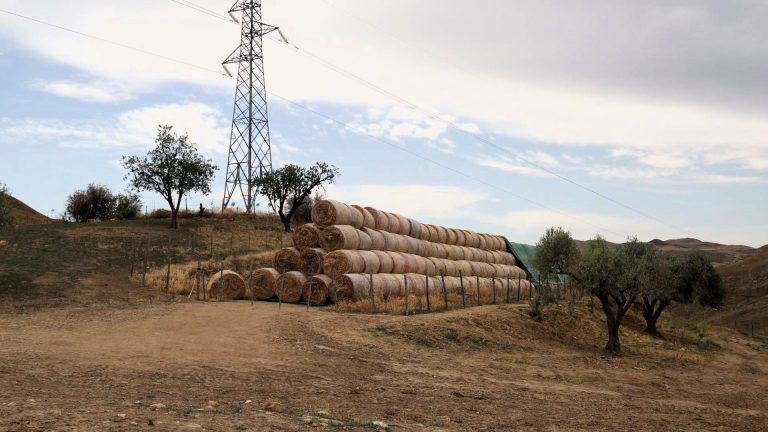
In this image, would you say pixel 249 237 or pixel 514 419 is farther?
pixel 249 237

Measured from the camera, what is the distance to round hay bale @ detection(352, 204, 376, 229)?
3127 centimetres

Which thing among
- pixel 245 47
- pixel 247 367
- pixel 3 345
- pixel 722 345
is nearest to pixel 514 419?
pixel 247 367

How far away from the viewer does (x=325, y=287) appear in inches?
1062

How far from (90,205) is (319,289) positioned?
153 feet

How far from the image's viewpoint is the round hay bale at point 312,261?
28328 mm

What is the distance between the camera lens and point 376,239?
102 ft

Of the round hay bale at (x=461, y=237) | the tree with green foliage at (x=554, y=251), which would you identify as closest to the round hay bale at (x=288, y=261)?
the round hay bale at (x=461, y=237)

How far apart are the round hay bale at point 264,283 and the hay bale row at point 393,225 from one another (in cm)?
328

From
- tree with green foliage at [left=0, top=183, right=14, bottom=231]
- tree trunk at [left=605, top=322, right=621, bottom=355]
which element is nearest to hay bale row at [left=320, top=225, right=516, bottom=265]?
tree trunk at [left=605, top=322, right=621, bottom=355]

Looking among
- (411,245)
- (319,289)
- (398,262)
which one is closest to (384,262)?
(398,262)

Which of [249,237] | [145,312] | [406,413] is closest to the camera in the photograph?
[406,413]

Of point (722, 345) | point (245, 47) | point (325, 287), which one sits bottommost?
point (722, 345)

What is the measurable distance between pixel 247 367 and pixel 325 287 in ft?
41.1

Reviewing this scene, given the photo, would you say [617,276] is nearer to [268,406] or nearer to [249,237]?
[268,406]
